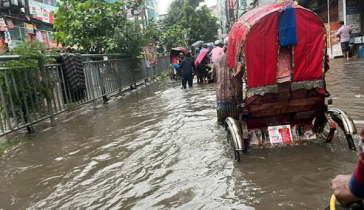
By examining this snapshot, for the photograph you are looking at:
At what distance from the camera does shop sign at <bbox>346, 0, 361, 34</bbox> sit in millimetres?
14469

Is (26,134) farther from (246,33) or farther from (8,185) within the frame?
(246,33)

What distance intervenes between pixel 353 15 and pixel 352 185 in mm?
16340

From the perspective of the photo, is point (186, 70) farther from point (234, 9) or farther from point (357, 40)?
point (234, 9)

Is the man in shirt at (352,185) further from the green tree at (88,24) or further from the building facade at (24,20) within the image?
the building facade at (24,20)

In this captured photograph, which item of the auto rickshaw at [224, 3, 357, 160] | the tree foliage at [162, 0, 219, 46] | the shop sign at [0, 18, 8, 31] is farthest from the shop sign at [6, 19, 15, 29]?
the tree foliage at [162, 0, 219, 46]

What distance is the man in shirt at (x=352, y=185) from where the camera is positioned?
1114 millimetres

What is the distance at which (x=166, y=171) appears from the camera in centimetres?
383

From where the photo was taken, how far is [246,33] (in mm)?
Answer: 3502

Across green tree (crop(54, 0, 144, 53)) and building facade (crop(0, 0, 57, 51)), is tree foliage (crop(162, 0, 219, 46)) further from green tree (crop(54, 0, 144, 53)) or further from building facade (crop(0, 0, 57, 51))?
green tree (crop(54, 0, 144, 53))

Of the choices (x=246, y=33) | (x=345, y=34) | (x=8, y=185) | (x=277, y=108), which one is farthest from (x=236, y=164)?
(x=345, y=34)

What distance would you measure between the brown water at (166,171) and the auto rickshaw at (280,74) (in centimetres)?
32

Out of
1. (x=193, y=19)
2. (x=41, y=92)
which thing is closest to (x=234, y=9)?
(x=193, y=19)

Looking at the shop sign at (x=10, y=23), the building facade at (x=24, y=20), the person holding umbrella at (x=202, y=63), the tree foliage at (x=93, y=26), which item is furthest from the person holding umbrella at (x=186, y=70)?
the shop sign at (x=10, y=23)

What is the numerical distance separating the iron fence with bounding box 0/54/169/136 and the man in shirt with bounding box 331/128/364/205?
228 inches
